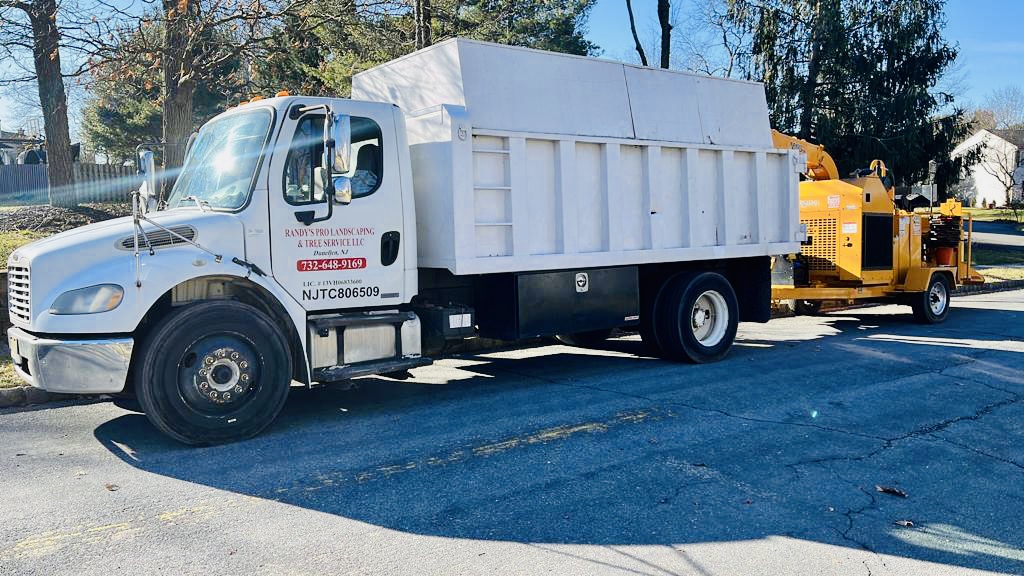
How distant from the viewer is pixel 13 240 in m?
13.0

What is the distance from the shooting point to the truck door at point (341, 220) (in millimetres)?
6719

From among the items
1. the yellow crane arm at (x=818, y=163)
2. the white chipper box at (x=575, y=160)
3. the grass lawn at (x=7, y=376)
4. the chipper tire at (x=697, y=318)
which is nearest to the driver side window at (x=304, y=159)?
the white chipper box at (x=575, y=160)

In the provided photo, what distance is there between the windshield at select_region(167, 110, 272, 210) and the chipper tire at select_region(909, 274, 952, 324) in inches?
437

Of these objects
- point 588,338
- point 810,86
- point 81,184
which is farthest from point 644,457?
point 810,86

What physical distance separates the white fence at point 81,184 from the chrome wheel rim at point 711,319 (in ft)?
28.3

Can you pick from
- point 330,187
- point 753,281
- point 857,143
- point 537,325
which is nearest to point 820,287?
point 753,281

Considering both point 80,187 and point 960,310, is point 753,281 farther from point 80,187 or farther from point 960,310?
point 80,187

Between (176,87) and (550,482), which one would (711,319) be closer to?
(550,482)

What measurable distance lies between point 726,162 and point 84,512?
7.69 metres

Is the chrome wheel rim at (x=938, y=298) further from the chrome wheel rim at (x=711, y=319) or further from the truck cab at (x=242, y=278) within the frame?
the truck cab at (x=242, y=278)

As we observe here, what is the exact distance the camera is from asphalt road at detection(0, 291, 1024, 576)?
4184 mm

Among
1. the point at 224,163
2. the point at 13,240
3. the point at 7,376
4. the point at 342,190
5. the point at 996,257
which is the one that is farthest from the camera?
the point at 996,257

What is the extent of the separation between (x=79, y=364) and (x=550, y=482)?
3.41 meters

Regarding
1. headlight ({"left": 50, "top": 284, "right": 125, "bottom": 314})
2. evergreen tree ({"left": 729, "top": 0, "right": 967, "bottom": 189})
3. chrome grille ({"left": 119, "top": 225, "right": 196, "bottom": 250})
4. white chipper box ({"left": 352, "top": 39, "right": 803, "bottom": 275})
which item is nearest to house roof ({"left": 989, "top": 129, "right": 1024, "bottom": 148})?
evergreen tree ({"left": 729, "top": 0, "right": 967, "bottom": 189})
